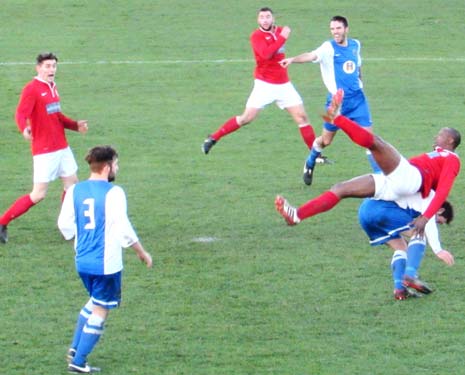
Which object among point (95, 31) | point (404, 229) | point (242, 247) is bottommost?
point (95, 31)

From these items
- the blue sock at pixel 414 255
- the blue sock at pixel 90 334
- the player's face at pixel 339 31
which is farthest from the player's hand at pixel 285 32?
the blue sock at pixel 90 334

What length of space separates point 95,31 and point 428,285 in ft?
58.8

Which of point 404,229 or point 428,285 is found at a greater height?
point 404,229

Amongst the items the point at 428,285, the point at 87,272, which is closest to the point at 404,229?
the point at 428,285

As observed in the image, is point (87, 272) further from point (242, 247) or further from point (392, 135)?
point (392, 135)

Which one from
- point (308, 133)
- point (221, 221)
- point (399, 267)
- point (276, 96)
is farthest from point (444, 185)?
point (276, 96)

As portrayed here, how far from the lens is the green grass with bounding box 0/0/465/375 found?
1009 cm

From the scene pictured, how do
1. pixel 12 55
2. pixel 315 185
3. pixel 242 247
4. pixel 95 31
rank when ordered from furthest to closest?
pixel 95 31
pixel 12 55
pixel 315 185
pixel 242 247

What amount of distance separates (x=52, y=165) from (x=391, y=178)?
406 centimetres

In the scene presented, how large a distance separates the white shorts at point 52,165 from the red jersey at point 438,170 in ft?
13.3

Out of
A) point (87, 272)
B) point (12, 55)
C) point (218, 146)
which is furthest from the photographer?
point (12, 55)

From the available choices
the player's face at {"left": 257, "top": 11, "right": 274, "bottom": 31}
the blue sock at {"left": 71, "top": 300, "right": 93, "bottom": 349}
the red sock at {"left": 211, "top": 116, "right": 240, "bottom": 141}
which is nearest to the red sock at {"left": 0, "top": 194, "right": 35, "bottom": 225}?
the blue sock at {"left": 71, "top": 300, "right": 93, "bottom": 349}

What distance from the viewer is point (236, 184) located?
16031mm

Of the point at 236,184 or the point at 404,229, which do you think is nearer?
the point at 404,229
